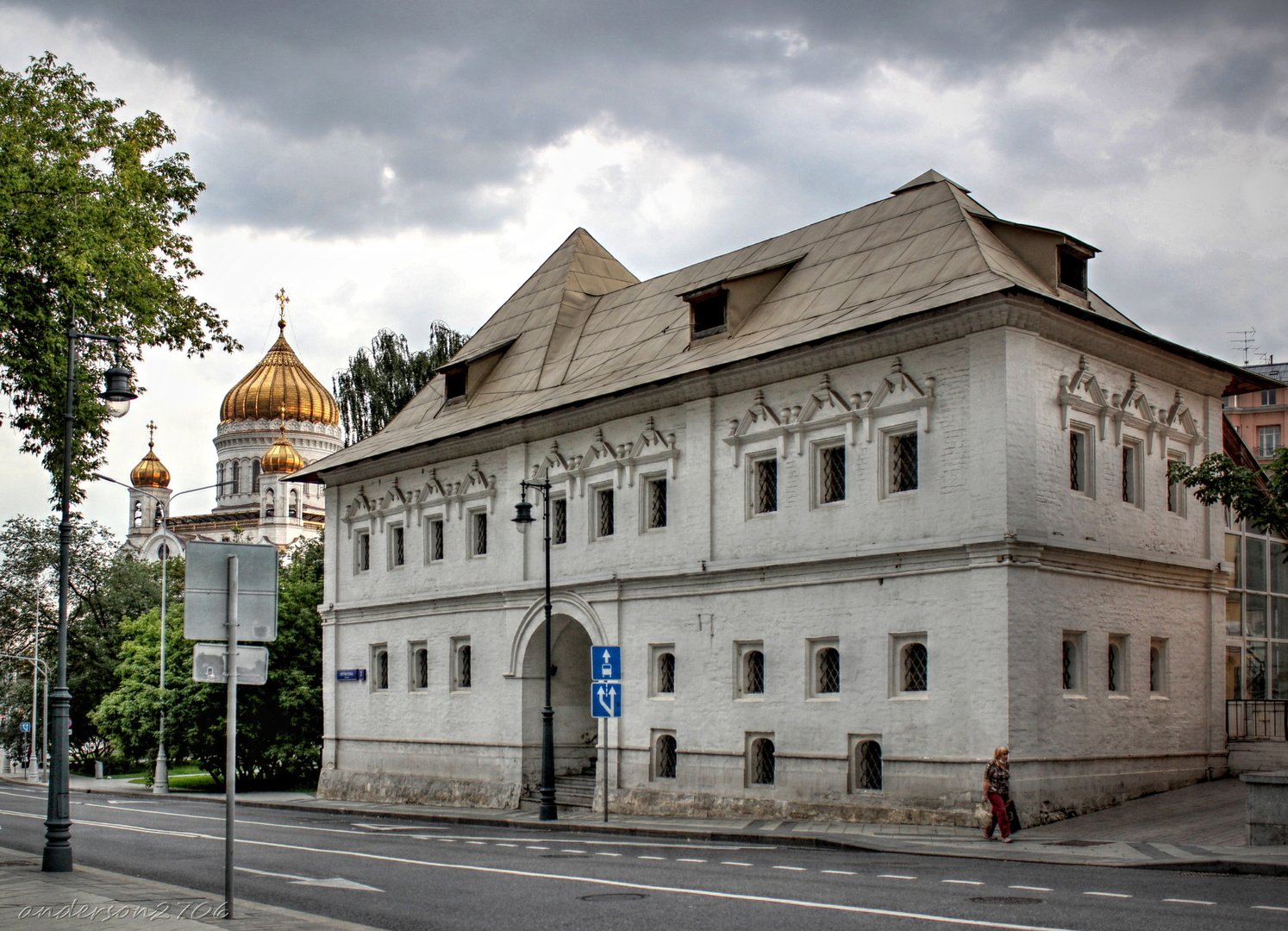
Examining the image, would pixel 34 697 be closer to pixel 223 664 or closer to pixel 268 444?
pixel 268 444

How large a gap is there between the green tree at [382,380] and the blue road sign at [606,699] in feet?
98.2

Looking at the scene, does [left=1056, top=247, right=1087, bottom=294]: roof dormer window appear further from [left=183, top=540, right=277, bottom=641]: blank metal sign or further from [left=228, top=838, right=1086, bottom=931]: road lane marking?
[left=183, top=540, right=277, bottom=641]: blank metal sign

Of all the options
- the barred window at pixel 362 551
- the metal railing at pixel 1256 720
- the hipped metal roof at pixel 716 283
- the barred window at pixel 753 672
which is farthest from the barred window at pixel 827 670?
the barred window at pixel 362 551

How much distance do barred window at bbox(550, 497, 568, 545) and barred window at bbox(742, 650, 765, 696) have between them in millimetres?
6485

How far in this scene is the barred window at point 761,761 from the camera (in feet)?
92.6

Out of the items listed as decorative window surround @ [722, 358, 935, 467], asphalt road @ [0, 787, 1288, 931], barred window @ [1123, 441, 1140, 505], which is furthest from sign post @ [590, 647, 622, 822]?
barred window @ [1123, 441, 1140, 505]

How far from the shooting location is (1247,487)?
22000 millimetres

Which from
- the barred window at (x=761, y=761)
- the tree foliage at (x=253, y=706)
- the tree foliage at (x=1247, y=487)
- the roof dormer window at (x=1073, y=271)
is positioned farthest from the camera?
the tree foliage at (x=253, y=706)

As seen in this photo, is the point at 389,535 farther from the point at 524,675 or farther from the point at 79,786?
the point at 79,786

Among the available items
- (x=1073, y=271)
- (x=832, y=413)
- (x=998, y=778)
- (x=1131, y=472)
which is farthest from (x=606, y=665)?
(x=1073, y=271)

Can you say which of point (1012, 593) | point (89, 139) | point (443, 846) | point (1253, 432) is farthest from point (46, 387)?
point (1253, 432)

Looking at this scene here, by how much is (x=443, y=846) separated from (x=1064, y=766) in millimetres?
10019

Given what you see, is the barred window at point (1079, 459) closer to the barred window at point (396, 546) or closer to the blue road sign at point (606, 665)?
the blue road sign at point (606, 665)

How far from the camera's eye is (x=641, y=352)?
111ft
